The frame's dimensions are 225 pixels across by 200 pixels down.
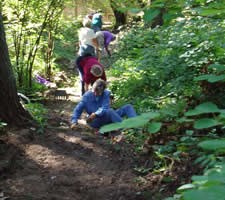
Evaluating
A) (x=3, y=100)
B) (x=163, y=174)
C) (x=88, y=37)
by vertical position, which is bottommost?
(x=163, y=174)

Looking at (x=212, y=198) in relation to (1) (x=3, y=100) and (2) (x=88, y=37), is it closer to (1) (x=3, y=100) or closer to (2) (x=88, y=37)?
(1) (x=3, y=100)

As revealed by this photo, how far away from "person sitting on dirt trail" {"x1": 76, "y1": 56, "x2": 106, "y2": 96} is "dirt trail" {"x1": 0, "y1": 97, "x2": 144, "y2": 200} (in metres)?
2.35

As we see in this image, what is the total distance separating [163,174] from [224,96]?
1465 millimetres

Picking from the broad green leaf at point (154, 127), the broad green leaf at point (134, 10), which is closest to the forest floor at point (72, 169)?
the broad green leaf at point (134, 10)

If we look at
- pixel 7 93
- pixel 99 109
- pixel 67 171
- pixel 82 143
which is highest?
pixel 7 93

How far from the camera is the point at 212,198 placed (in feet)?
3.02

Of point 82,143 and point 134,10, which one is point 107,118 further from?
point 134,10

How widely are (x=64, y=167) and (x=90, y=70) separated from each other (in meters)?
3.83

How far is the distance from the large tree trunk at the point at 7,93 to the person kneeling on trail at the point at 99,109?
95 centimetres

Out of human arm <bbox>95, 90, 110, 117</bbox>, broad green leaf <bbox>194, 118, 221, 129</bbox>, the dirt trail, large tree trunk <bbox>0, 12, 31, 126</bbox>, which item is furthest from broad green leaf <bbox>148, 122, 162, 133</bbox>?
human arm <bbox>95, 90, 110, 117</bbox>

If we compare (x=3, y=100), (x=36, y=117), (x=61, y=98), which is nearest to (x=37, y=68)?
(x=61, y=98)

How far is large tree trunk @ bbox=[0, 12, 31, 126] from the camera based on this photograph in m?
5.85

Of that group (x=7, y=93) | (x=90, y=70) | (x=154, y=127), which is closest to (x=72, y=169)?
(x=7, y=93)

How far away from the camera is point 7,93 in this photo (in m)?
5.91
